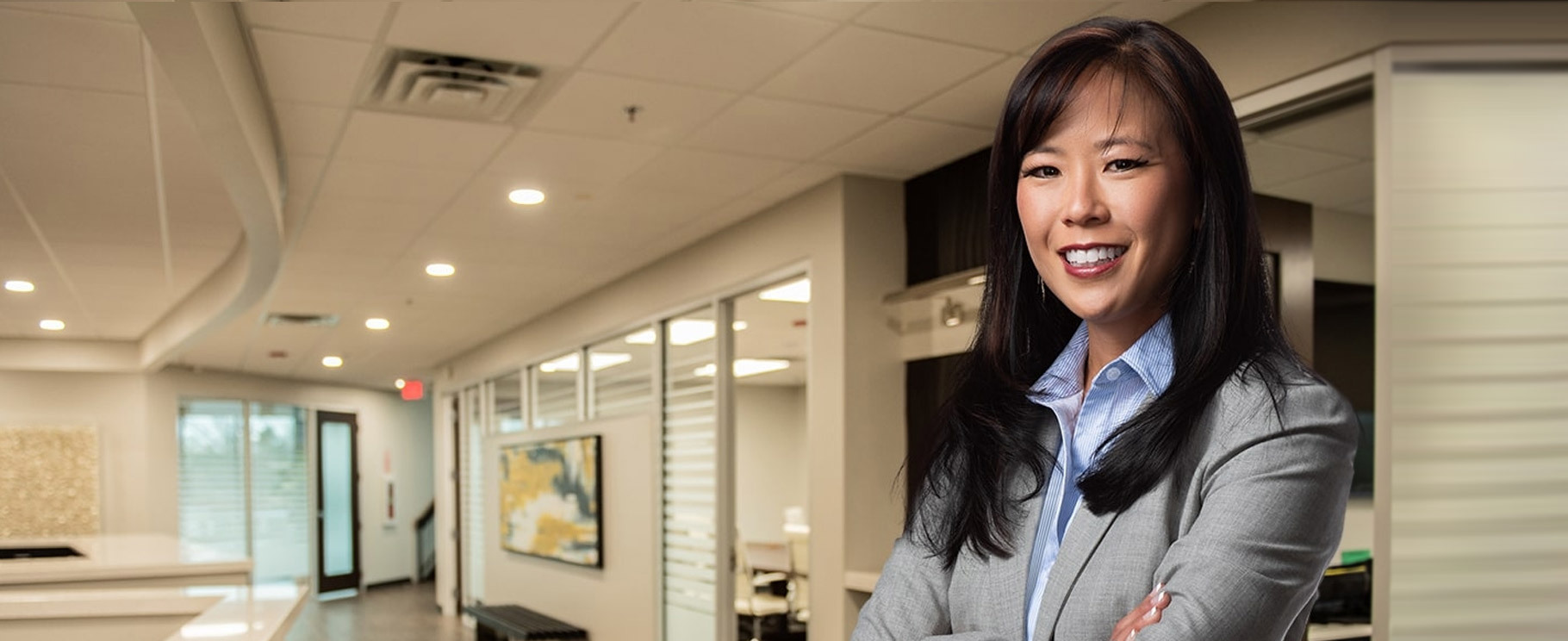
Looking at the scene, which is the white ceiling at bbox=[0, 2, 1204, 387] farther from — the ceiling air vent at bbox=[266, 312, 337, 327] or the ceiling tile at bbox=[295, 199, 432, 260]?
the ceiling air vent at bbox=[266, 312, 337, 327]

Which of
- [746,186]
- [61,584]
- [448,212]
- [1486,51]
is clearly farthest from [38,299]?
[1486,51]

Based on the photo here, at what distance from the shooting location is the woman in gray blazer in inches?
33.0

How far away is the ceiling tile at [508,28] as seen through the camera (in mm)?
3068

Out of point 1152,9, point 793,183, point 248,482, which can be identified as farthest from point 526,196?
point 248,482

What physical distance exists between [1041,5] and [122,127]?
2.94 meters

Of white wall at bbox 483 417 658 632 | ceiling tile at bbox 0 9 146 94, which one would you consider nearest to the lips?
ceiling tile at bbox 0 9 146 94

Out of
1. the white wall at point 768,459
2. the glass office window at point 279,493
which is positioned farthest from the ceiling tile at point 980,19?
the glass office window at point 279,493

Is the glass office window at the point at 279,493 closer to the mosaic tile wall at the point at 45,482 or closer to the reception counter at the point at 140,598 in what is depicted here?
the mosaic tile wall at the point at 45,482

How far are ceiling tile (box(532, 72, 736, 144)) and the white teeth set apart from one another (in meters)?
2.89

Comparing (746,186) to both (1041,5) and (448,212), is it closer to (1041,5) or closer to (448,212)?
(448,212)

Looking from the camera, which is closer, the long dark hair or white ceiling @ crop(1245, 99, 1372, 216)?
the long dark hair

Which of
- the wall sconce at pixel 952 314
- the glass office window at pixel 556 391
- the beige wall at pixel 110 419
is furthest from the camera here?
the beige wall at pixel 110 419

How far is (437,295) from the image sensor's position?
8.04m

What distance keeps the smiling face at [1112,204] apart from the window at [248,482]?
1267 cm
